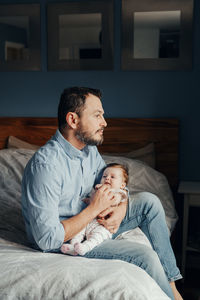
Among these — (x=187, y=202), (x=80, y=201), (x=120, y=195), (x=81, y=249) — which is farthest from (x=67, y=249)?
(x=187, y=202)

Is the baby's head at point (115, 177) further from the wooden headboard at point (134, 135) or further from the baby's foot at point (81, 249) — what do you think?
the wooden headboard at point (134, 135)

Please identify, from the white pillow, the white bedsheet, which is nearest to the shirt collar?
the white bedsheet

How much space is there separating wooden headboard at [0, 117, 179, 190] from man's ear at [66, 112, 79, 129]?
4.48 ft

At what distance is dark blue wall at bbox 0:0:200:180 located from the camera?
10.4 ft

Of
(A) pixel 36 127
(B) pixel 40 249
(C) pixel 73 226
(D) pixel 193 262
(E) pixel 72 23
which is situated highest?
(E) pixel 72 23

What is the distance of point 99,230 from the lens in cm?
182

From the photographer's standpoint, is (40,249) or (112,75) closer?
(40,249)

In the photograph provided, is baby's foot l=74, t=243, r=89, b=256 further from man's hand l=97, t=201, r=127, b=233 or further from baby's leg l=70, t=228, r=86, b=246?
man's hand l=97, t=201, r=127, b=233

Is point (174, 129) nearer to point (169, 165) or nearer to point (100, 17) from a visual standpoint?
point (169, 165)

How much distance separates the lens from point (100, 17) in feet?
10.5

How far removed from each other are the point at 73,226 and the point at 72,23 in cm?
207

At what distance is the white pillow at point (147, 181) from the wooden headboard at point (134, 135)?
0.31 meters

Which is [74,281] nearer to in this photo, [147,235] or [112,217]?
[112,217]

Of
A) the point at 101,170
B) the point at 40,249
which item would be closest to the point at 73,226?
the point at 40,249
